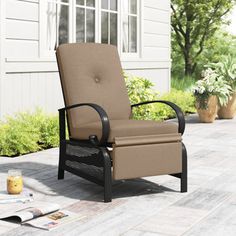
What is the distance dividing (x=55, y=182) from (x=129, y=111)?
35.7 inches

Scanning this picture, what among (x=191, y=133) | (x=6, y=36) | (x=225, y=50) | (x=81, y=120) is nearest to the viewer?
(x=81, y=120)

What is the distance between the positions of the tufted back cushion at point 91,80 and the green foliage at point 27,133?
1.54 metres

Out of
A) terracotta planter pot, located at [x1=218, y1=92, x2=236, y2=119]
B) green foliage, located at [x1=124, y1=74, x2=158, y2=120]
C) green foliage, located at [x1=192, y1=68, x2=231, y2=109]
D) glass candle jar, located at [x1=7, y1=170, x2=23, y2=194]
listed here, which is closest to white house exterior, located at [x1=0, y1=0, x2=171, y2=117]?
green foliage, located at [x1=124, y1=74, x2=158, y2=120]

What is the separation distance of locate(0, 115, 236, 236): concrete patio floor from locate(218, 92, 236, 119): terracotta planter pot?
3688mm

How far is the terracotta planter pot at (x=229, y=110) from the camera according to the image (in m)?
9.86

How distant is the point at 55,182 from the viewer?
4.90 meters

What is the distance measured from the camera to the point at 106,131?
4227mm

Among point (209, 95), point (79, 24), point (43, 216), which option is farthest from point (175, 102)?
point (43, 216)

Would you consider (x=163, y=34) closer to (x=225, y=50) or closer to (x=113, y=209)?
(x=113, y=209)

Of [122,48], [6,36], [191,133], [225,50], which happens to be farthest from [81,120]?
[225,50]

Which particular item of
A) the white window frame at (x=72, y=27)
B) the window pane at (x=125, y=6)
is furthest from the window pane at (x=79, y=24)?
the window pane at (x=125, y=6)

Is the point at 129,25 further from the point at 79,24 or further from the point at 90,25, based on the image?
the point at 79,24

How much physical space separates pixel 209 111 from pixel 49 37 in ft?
9.69

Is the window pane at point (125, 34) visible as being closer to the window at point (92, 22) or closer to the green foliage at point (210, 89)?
the window at point (92, 22)
